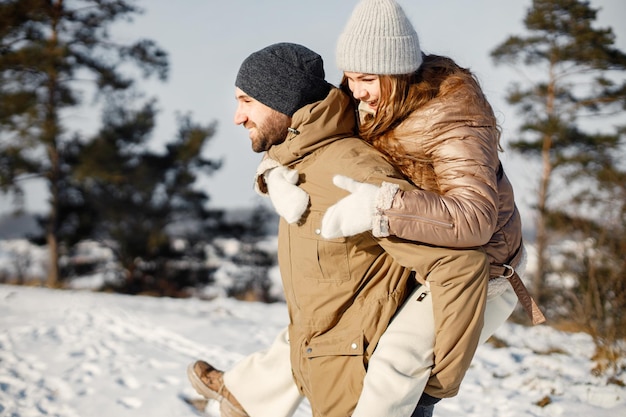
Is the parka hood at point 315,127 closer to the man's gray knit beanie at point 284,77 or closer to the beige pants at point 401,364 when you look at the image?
the man's gray knit beanie at point 284,77

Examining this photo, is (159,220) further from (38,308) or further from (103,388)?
(103,388)

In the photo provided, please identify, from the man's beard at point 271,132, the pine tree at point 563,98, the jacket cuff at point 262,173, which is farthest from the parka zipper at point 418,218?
the pine tree at point 563,98

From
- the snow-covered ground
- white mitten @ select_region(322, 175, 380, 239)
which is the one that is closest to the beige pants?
white mitten @ select_region(322, 175, 380, 239)

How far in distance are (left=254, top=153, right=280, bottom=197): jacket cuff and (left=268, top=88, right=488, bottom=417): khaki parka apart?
0.04 metres

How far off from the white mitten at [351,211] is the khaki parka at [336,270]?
8cm

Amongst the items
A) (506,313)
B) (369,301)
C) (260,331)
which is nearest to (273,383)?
(369,301)

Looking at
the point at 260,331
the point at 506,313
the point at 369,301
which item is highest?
the point at 369,301

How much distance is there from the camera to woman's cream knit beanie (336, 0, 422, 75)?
186cm

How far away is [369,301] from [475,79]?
87 centimetres

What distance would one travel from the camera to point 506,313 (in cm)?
200

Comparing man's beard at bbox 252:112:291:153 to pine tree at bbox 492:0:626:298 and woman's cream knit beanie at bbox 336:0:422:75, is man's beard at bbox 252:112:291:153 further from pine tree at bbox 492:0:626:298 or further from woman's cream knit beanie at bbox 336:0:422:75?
pine tree at bbox 492:0:626:298

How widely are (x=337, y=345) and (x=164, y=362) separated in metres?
2.63

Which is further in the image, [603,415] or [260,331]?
[260,331]

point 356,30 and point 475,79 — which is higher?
point 356,30
